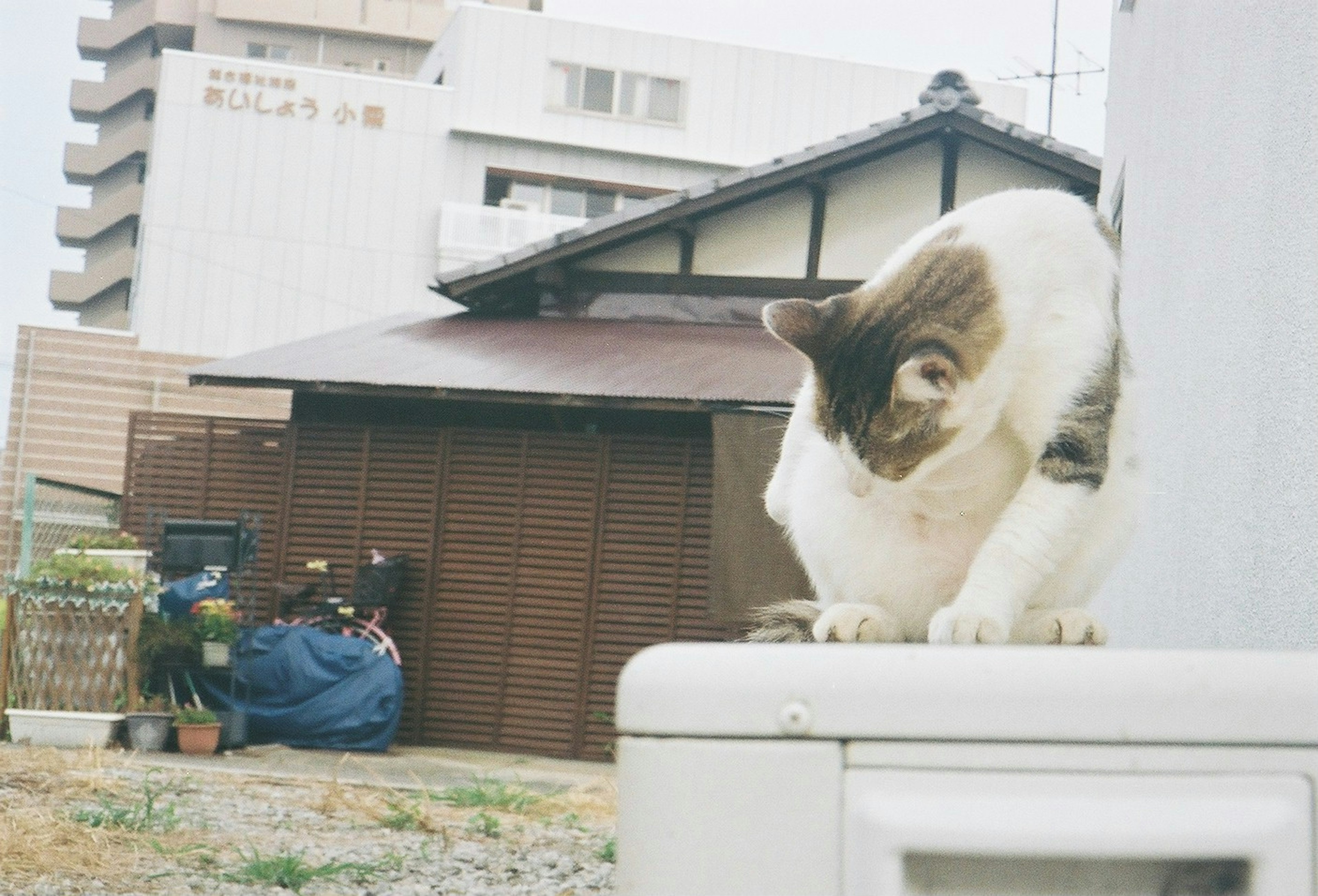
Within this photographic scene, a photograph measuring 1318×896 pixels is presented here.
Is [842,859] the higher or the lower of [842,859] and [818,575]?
the lower

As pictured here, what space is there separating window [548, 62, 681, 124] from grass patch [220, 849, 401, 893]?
18.7 m

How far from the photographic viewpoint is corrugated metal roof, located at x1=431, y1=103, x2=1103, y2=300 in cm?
991

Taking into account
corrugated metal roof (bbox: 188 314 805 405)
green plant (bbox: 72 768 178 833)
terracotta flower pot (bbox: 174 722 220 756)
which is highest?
corrugated metal roof (bbox: 188 314 805 405)

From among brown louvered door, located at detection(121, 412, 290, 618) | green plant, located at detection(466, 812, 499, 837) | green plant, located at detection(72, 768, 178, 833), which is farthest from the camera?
brown louvered door, located at detection(121, 412, 290, 618)

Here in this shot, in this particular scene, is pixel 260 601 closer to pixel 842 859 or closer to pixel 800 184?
pixel 800 184

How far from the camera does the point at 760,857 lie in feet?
3.78

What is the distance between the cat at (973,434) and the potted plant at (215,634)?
7.93 m

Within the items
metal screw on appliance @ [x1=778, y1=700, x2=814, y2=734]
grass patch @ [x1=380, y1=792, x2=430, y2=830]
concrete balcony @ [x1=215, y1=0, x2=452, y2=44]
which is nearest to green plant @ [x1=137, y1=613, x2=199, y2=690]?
grass patch @ [x1=380, y1=792, x2=430, y2=830]

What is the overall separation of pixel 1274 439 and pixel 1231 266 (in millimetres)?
613

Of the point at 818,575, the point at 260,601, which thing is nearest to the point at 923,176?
the point at 260,601

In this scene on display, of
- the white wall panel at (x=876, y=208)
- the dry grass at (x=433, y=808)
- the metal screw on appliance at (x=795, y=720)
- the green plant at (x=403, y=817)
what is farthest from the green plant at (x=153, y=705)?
the metal screw on appliance at (x=795, y=720)

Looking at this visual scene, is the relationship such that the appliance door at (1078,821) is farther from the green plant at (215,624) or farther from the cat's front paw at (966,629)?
the green plant at (215,624)

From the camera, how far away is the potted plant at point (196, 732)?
29.2 feet

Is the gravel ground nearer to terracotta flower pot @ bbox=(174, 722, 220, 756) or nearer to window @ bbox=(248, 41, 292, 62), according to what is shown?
terracotta flower pot @ bbox=(174, 722, 220, 756)
